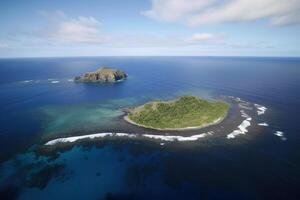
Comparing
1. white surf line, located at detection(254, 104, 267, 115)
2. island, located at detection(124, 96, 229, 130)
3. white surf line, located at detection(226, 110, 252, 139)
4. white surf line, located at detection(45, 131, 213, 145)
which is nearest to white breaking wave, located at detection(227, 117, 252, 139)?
white surf line, located at detection(226, 110, 252, 139)

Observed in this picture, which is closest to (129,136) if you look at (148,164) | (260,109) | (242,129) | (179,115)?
(148,164)

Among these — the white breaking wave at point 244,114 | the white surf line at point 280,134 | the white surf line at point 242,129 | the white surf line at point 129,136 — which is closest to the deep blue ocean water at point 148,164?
the white surf line at point 280,134

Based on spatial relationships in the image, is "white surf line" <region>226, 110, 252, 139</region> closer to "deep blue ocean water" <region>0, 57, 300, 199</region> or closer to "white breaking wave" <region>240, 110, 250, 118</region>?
"white breaking wave" <region>240, 110, 250, 118</region>

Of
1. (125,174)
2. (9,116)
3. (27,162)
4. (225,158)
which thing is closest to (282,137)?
(225,158)

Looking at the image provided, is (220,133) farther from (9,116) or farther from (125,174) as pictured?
(9,116)

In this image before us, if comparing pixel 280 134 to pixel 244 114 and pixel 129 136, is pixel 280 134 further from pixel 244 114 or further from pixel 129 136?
pixel 129 136

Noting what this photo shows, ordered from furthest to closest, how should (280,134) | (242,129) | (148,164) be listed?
(242,129), (280,134), (148,164)

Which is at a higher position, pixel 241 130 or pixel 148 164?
pixel 241 130

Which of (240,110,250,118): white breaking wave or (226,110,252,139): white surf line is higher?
(240,110,250,118): white breaking wave

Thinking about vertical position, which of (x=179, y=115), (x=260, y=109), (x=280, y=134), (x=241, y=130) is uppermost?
(x=179, y=115)
